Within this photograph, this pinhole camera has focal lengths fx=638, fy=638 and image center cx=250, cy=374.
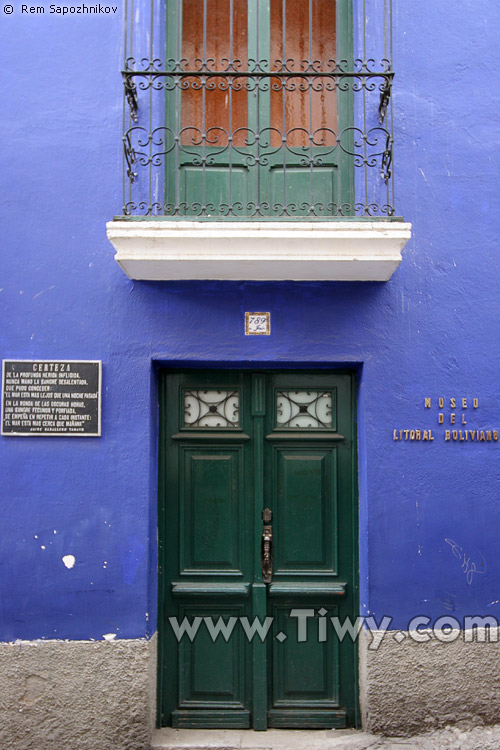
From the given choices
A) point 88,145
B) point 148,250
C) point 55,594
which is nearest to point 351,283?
point 148,250

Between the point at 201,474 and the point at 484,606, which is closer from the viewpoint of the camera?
the point at 484,606

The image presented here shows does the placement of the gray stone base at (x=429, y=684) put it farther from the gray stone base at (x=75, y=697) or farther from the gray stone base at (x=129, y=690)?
the gray stone base at (x=75, y=697)

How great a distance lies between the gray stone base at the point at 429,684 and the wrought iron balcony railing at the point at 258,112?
10.1 ft

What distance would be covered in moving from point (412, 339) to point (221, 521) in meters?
1.95

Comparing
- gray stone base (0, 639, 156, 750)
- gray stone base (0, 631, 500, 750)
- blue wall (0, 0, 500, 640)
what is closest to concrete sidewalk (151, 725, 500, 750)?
gray stone base (0, 631, 500, 750)

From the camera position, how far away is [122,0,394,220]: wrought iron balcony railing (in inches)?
181

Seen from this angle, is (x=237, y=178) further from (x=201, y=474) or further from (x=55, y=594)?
(x=55, y=594)

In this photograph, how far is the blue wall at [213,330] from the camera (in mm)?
4508

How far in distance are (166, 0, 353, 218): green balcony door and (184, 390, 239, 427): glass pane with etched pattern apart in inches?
53.6

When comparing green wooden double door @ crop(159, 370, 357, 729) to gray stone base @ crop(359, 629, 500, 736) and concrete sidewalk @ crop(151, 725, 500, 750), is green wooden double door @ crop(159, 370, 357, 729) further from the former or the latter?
gray stone base @ crop(359, 629, 500, 736)

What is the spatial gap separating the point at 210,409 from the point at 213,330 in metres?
0.63

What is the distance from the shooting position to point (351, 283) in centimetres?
468

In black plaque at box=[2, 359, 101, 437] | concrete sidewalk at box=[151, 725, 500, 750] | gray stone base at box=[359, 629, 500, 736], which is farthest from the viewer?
black plaque at box=[2, 359, 101, 437]

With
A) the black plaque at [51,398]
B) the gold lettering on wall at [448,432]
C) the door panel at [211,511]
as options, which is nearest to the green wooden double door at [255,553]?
the door panel at [211,511]
